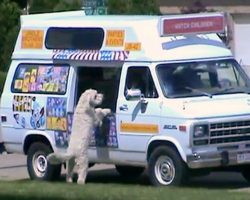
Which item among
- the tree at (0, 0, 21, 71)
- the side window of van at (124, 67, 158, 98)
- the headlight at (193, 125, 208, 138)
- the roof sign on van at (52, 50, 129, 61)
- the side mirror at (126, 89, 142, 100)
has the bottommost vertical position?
the headlight at (193, 125, 208, 138)

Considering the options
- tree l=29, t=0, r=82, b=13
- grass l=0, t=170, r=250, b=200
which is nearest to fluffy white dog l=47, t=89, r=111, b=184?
grass l=0, t=170, r=250, b=200

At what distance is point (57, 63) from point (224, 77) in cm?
276

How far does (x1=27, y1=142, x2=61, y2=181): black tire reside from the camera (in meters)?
19.0

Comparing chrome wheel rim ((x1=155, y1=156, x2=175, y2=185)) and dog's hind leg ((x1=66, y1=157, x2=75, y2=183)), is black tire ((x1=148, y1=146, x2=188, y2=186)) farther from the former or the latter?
dog's hind leg ((x1=66, y1=157, x2=75, y2=183))

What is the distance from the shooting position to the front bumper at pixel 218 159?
54.6 feet

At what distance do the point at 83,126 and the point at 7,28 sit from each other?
19368mm

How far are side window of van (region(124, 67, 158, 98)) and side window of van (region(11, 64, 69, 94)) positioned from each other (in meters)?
1.28

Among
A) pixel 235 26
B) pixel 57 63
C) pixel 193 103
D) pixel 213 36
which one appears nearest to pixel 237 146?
pixel 193 103

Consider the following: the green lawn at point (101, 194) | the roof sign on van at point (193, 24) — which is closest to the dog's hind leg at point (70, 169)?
the roof sign on van at point (193, 24)

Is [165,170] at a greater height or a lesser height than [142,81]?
lesser

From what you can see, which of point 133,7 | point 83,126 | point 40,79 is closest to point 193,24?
point 83,126

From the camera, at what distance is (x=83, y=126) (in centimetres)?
1766

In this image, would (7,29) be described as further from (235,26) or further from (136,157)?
(136,157)

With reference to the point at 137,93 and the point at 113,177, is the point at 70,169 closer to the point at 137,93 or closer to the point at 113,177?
the point at 137,93
